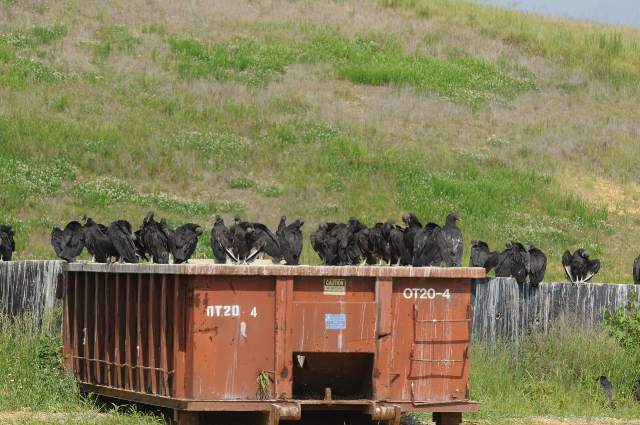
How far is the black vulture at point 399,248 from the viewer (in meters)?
12.2

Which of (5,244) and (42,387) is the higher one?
(5,244)

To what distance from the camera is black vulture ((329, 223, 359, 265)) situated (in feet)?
43.9

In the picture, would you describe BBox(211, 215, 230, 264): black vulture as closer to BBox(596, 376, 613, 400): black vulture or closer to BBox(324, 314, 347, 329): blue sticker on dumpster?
BBox(324, 314, 347, 329): blue sticker on dumpster

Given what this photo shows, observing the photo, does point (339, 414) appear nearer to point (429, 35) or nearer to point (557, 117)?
point (557, 117)

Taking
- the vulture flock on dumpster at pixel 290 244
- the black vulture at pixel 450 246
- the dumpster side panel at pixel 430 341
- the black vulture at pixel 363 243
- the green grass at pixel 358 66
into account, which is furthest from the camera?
the green grass at pixel 358 66

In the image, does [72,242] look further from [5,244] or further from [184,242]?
[5,244]

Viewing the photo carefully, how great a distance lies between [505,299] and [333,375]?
522cm

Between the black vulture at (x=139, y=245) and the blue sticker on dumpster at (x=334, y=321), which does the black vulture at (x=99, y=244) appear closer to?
the black vulture at (x=139, y=245)

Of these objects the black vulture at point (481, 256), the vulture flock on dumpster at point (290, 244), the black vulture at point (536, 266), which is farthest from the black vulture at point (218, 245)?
the black vulture at point (481, 256)

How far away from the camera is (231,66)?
33781 millimetres

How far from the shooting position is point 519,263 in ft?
51.0

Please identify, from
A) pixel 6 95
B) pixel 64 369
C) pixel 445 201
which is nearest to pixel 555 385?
pixel 64 369

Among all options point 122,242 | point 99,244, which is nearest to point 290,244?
point 99,244

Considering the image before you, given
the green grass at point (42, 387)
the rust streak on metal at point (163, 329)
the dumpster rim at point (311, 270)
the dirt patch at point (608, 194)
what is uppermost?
the dirt patch at point (608, 194)
